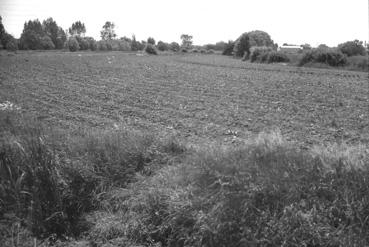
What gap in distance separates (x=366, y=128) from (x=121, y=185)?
663cm

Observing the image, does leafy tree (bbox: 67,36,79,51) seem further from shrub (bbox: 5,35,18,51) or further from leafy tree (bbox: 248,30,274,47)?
leafy tree (bbox: 248,30,274,47)

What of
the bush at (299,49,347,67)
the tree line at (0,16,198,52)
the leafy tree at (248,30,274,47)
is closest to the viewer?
the bush at (299,49,347,67)

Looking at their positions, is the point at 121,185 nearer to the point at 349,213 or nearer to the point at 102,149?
the point at 102,149

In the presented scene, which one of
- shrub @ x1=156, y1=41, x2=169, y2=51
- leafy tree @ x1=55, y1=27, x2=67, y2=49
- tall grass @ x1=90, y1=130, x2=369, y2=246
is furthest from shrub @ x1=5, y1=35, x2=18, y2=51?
shrub @ x1=156, y1=41, x2=169, y2=51

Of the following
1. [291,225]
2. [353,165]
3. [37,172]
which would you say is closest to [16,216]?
[37,172]

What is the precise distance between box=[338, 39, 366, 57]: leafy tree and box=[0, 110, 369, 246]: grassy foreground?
38.8 metres

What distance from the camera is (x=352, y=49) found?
3847 cm

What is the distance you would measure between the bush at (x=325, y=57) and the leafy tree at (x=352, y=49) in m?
4.52

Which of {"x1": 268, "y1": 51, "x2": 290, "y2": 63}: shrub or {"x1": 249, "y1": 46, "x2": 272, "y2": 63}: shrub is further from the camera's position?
{"x1": 249, "y1": 46, "x2": 272, "y2": 63}: shrub

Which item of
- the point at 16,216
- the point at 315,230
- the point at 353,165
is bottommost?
the point at 16,216

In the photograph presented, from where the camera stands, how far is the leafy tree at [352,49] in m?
38.5

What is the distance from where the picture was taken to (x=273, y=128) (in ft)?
27.2

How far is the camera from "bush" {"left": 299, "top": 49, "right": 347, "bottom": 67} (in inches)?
1342

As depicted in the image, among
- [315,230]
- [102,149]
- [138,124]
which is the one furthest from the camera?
[138,124]
